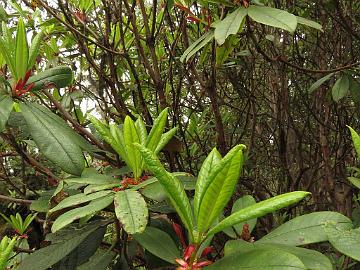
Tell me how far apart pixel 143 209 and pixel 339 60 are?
1.83 meters

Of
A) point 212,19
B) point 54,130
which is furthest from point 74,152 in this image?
point 212,19

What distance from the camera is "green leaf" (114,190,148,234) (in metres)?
0.62

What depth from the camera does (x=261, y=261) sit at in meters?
0.57

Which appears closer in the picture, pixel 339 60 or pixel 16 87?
pixel 16 87

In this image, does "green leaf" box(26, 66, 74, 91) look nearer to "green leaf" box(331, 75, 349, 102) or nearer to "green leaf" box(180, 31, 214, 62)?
"green leaf" box(180, 31, 214, 62)

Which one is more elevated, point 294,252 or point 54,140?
point 54,140

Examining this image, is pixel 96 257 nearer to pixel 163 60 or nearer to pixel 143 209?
pixel 143 209

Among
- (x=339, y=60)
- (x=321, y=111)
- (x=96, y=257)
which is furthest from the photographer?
(x=321, y=111)

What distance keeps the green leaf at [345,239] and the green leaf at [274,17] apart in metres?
0.49

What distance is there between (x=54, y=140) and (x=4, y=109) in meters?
0.11

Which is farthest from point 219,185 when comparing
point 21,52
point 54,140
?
point 21,52

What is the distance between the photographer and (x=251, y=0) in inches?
46.6

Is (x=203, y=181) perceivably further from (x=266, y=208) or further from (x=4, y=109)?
(x=4, y=109)

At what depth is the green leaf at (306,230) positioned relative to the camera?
0.67 metres
